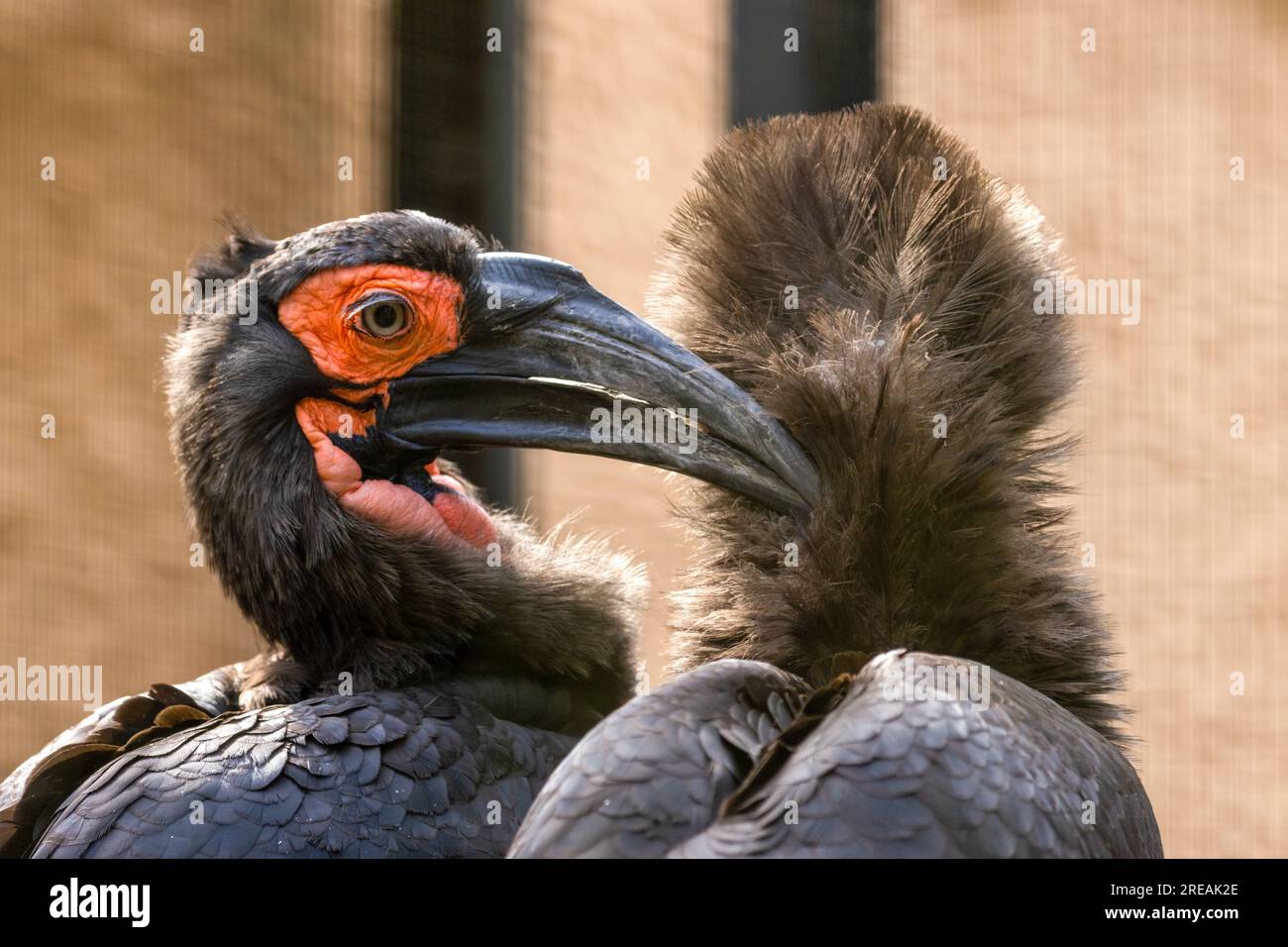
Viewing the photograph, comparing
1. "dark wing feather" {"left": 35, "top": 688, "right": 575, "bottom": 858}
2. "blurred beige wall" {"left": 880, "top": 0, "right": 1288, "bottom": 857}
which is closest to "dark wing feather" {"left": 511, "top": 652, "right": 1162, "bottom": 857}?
"dark wing feather" {"left": 35, "top": 688, "right": 575, "bottom": 858}

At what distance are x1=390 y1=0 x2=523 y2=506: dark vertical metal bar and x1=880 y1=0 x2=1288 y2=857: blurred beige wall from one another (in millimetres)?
1223

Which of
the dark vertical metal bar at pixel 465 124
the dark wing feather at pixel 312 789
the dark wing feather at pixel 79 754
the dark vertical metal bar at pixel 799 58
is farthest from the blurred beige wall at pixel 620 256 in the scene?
the dark wing feather at pixel 312 789

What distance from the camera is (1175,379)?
4363 millimetres

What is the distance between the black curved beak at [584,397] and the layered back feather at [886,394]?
5 centimetres

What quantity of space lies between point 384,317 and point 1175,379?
101 inches

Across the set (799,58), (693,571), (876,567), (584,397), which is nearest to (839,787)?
(876,567)

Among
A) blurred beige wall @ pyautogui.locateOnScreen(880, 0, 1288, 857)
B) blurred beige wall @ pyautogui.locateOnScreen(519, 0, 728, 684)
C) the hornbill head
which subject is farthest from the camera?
blurred beige wall @ pyautogui.locateOnScreen(880, 0, 1288, 857)

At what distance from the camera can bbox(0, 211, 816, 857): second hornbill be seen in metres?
2.24

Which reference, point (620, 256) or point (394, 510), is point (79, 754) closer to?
point (394, 510)

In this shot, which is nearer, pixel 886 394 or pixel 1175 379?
pixel 886 394

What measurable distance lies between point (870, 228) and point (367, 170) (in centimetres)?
220

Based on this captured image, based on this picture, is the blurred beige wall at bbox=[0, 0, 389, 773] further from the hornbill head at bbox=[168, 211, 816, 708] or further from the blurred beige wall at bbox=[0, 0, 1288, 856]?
the hornbill head at bbox=[168, 211, 816, 708]

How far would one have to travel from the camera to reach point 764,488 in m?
2.02
